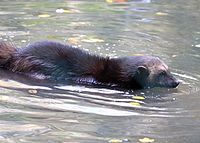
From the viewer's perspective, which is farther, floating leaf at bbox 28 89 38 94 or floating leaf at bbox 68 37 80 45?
floating leaf at bbox 68 37 80 45

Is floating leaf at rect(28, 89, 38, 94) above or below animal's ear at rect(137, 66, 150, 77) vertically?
below

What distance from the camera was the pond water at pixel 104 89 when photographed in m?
6.07

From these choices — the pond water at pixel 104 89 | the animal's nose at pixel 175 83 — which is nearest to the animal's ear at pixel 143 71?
the pond water at pixel 104 89

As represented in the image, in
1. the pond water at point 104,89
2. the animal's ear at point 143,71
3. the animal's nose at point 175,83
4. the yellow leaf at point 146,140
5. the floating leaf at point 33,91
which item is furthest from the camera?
the animal's ear at point 143,71

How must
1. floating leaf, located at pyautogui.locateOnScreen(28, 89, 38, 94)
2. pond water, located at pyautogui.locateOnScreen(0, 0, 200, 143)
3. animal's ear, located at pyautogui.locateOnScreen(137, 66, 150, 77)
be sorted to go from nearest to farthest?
pond water, located at pyautogui.locateOnScreen(0, 0, 200, 143) → floating leaf, located at pyautogui.locateOnScreen(28, 89, 38, 94) → animal's ear, located at pyautogui.locateOnScreen(137, 66, 150, 77)

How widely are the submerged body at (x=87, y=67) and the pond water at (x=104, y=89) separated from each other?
0.21 m

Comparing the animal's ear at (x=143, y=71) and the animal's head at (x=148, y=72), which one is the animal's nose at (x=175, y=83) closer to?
the animal's head at (x=148, y=72)

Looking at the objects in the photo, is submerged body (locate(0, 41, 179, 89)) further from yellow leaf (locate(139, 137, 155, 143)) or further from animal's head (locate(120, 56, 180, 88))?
yellow leaf (locate(139, 137, 155, 143))

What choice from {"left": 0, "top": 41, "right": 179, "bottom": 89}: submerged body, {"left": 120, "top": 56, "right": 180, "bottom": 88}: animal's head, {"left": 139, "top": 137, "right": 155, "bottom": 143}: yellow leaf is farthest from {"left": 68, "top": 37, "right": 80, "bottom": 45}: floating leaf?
{"left": 139, "top": 137, "right": 155, "bottom": 143}: yellow leaf

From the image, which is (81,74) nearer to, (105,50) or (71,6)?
(105,50)

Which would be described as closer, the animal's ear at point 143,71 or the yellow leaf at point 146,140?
the yellow leaf at point 146,140

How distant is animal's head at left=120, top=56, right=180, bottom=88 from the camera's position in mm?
8103

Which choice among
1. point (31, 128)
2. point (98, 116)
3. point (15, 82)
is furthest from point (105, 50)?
point (31, 128)

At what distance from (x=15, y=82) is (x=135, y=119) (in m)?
2.01
